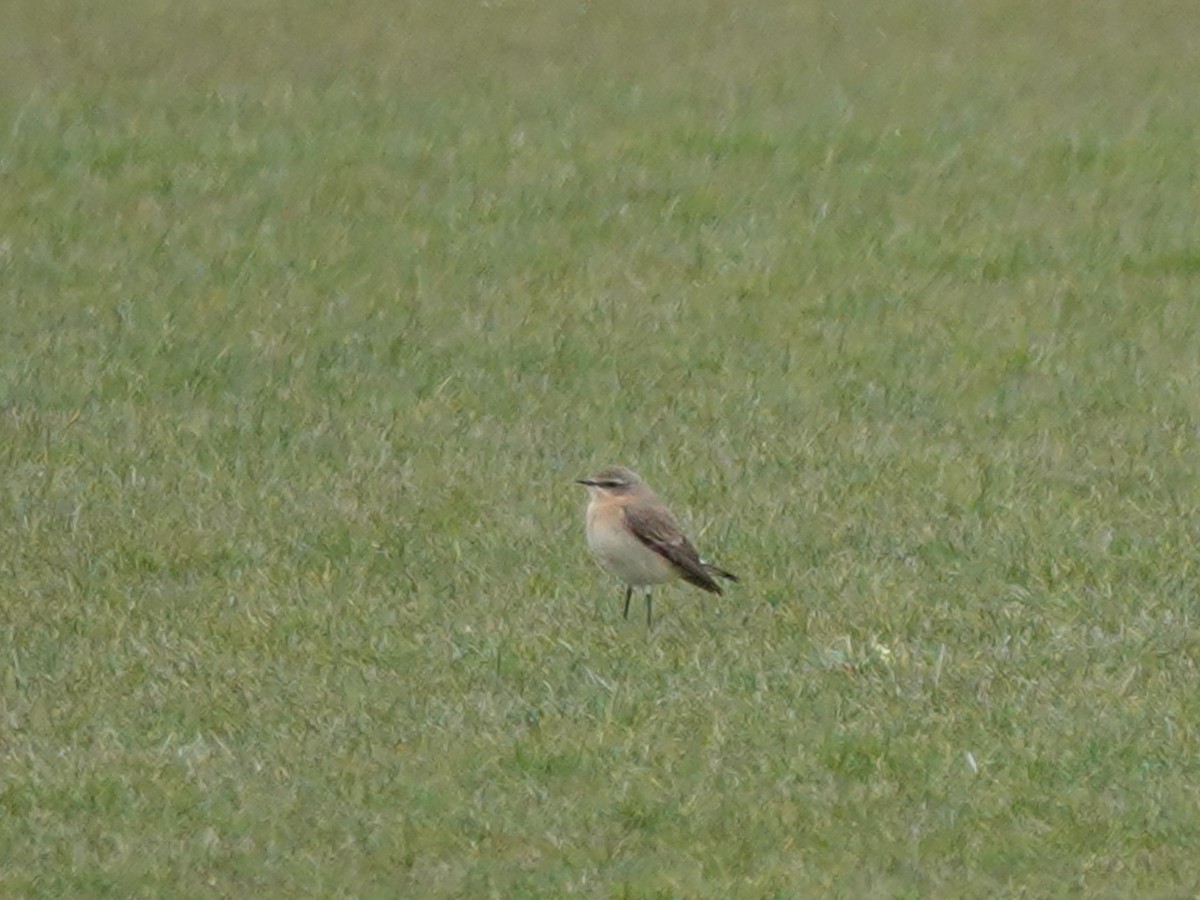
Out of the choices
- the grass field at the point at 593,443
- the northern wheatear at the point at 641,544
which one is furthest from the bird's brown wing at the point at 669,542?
the grass field at the point at 593,443

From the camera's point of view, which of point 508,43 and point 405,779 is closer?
point 405,779

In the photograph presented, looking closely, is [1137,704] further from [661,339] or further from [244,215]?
[244,215]

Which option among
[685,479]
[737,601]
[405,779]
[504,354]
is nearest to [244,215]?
[504,354]

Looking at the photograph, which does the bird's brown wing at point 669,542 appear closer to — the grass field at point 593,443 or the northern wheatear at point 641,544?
the northern wheatear at point 641,544

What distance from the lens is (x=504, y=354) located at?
16.1 m

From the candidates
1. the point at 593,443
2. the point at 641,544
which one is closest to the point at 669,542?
the point at 641,544

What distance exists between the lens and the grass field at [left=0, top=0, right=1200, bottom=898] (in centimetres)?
851

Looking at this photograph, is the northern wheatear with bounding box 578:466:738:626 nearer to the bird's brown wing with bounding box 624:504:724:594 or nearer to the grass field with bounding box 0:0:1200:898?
the bird's brown wing with bounding box 624:504:724:594

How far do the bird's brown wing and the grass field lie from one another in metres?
0.23

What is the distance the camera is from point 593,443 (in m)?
14.1

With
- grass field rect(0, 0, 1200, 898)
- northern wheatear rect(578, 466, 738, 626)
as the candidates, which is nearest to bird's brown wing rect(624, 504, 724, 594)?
northern wheatear rect(578, 466, 738, 626)

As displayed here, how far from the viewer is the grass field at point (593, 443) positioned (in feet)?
27.9

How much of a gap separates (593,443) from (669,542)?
3757 mm

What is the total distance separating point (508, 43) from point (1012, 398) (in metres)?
9.93
